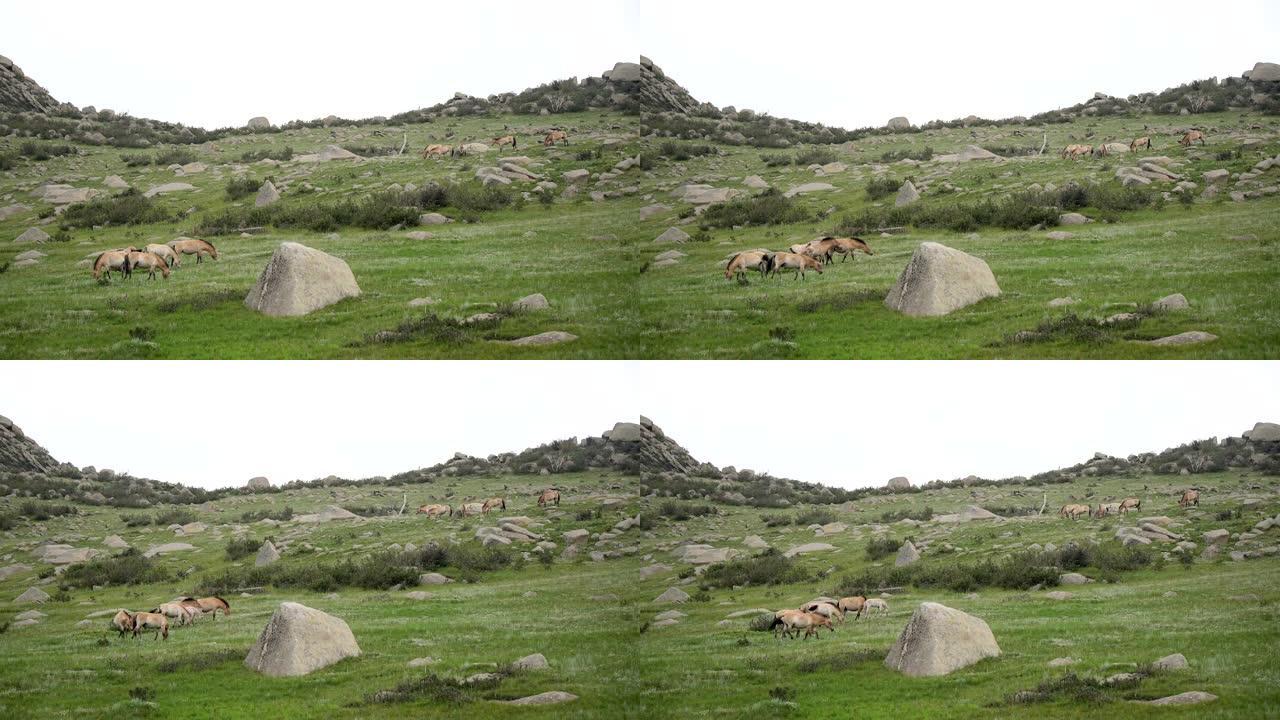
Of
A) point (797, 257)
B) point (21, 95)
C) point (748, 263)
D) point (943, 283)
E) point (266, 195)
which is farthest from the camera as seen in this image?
point (21, 95)

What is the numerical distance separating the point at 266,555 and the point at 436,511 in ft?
8.83

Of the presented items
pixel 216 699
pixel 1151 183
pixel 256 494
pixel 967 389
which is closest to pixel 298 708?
pixel 216 699

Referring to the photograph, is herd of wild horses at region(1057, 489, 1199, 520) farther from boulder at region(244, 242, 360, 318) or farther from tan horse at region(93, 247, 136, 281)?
tan horse at region(93, 247, 136, 281)

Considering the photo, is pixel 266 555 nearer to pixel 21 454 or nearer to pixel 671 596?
pixel 21 454

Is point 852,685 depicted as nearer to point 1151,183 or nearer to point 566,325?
point 566,325

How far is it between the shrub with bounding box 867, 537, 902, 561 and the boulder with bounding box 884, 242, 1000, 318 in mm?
3554

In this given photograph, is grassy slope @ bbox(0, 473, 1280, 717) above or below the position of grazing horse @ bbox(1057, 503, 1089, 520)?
below

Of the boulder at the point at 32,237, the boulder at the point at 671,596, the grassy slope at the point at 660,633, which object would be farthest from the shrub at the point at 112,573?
the boulder at the point at 671,596

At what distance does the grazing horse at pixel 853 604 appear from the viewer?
15.7 m

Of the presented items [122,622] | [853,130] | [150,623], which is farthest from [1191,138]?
[122,622]

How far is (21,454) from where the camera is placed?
1714 cm

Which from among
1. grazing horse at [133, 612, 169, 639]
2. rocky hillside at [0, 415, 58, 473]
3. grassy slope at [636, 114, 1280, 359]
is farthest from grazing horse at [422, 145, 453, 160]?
grazing horse at [133, 612, 169, 639]

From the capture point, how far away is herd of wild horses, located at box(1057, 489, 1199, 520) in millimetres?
15641

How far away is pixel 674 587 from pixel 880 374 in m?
4.58
